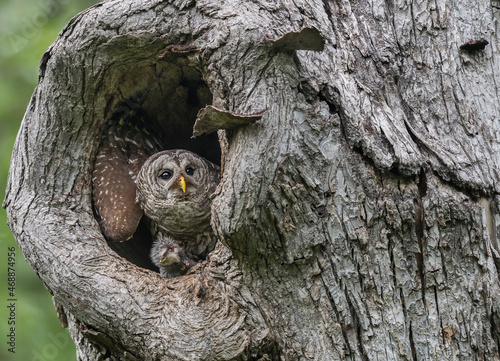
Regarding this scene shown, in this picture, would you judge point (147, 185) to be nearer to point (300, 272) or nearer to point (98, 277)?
point (98, 277)

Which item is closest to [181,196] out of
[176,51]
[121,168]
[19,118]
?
[121,168]

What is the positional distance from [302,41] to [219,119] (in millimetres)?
504

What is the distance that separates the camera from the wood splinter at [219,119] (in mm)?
2365

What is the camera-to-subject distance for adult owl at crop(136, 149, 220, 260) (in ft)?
12.9

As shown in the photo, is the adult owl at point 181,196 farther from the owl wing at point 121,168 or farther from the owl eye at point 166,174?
the owl wing at point 121,168

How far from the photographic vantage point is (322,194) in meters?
2.48

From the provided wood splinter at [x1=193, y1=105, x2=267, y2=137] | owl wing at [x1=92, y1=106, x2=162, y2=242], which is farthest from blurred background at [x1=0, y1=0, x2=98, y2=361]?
wood splinter at [x1=193, y1=105, x2=267, y2=137]

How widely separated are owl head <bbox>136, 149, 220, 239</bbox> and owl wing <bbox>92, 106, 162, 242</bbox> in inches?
5.6

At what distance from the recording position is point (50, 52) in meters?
3.04

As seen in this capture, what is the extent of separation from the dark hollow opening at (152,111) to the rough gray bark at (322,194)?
282 millimetres

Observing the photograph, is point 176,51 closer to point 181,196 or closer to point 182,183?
point 182,183

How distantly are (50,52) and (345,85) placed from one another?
5.44 feet

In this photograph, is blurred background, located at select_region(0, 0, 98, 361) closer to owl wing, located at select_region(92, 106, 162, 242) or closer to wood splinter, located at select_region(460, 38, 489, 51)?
owl wing, located at select_region(92, 106, 162, 242)

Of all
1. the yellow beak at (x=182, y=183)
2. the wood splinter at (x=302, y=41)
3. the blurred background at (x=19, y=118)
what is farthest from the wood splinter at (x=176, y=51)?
the blurred background at (x=19, y=118)
